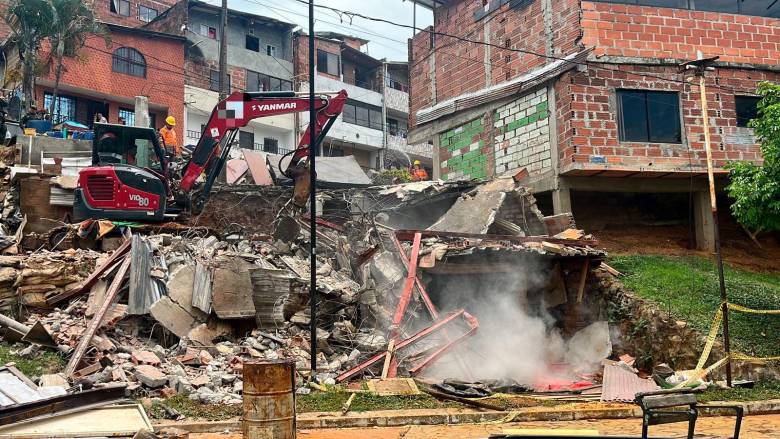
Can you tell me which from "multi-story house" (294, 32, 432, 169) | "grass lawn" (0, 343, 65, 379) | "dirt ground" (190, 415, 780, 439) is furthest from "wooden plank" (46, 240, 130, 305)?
"multi-story house" (294, 32, 432, 169)

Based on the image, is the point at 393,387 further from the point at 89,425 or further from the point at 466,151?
the point at 466,151

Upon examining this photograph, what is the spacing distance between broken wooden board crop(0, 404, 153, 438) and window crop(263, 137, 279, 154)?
99.5ft

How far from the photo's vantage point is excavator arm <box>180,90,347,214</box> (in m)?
13.9

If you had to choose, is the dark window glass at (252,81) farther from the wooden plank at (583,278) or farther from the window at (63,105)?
the wooden plank at (583,278)

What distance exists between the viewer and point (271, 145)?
36906mm

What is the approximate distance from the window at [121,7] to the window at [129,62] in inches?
238

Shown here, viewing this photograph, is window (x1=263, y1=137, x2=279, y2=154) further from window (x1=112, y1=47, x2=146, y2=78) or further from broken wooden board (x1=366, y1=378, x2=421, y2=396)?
broken wooden board (x1=366, y1=378, x2=421, y2=396)

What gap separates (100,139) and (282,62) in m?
25.7

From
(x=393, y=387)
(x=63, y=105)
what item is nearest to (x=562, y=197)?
(x=393, y=387)

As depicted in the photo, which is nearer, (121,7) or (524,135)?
(524,135)

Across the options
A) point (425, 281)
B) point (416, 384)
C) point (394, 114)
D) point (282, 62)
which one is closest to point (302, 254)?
point (425, 281)

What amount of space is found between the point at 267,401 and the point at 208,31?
34.5 metres

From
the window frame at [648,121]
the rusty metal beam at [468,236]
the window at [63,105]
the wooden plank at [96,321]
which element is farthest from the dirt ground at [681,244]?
the window at [63,105]

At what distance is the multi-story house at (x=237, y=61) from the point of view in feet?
110
